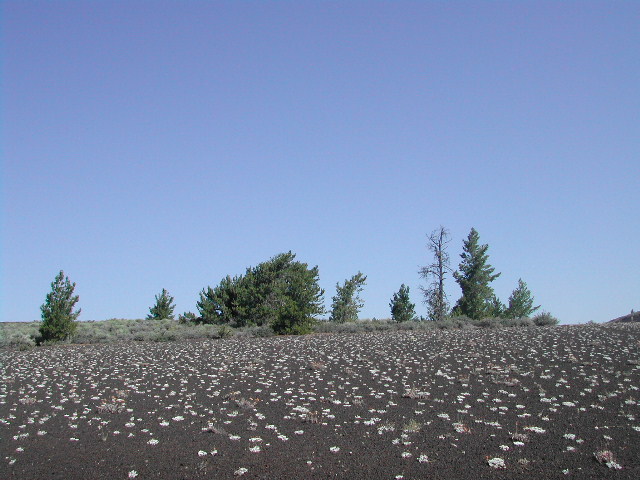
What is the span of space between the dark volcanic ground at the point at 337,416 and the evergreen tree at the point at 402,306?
34950mm

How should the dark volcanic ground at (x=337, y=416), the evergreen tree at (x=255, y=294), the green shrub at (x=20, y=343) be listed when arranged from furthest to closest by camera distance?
the evergreen tree at (x=255, y=294)
the green shrub at (x=20, y=343)
the dark volcanic ground at (x=337, y=416)

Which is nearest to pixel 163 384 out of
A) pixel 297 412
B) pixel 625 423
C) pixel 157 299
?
pixel 297 412

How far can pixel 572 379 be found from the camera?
15.7 meters

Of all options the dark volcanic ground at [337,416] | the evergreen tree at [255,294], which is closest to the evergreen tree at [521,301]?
the evergreen tree at [255,294]

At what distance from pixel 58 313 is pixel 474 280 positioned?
48.7 meters

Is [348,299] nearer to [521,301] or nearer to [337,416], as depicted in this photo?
[521,301]

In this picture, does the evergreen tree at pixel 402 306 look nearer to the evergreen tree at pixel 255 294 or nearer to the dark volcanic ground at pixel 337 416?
the evergreen tree at pixel 255 294

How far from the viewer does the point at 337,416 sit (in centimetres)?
1266

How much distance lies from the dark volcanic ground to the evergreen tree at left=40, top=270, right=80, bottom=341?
1446 cm

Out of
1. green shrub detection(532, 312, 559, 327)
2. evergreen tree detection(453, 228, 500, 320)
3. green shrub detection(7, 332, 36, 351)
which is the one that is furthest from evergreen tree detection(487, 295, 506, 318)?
green shrub detection(7, 332, 36, 351)

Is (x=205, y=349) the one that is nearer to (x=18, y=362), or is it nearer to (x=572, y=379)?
(x=18, y=362)

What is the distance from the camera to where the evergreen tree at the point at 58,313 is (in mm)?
36500

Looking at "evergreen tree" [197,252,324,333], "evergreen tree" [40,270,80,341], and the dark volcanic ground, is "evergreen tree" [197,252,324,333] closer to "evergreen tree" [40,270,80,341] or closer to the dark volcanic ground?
"evergreen tree" [40,270,80,341]

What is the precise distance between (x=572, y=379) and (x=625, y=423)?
4.64m
